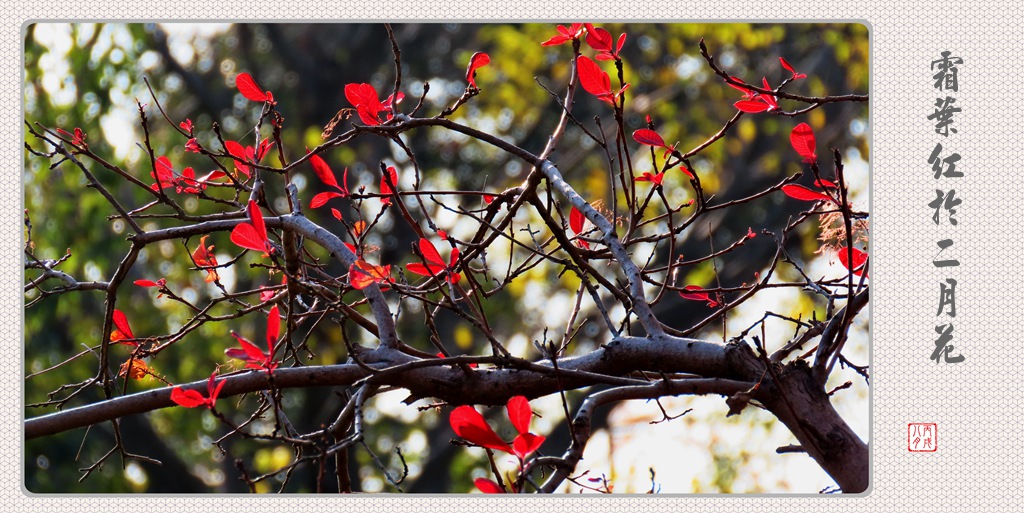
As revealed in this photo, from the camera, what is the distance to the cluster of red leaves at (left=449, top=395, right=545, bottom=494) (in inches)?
34.5

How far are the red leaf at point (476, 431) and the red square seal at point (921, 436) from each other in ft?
2.25

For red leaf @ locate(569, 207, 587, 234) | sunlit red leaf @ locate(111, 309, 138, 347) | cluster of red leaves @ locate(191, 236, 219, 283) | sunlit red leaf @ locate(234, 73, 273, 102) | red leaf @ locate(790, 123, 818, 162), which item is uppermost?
sunlit red leaf @ locate(234, 73, 273, 102)

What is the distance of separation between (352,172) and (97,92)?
1240 millimetres

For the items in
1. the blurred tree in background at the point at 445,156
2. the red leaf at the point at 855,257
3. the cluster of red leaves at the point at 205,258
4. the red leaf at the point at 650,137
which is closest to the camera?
the red leaf at the point at 650,137

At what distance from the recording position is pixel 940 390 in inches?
50.9

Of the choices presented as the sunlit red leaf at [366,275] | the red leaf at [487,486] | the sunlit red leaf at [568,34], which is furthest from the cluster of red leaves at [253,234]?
the sunlit red leaf at [568,34]

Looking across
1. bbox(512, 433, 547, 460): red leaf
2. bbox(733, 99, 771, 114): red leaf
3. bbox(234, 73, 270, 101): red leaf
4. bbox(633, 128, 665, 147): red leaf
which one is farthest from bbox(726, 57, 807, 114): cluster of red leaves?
bbox(234, 73, 270, 101): red leaf

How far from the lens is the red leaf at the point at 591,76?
113cm

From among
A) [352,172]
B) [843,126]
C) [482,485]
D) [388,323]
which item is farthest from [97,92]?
[843,126]

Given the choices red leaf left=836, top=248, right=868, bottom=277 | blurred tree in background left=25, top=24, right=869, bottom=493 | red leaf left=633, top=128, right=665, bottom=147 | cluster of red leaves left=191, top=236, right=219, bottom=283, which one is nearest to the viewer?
red leaf left=633, top=128, right=665, bottom=147

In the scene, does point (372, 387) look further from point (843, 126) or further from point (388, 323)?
point (843, 126)

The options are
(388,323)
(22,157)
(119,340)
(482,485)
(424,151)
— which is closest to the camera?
(482,485)

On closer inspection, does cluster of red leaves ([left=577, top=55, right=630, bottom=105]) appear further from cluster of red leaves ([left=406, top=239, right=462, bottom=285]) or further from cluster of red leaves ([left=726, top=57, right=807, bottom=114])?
cluster of red leaves ([left=406, top=239, right=462, bottom=285])

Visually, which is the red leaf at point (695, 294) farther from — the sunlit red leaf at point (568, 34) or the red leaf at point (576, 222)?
the sunlit red leaf at point (568, 34)
